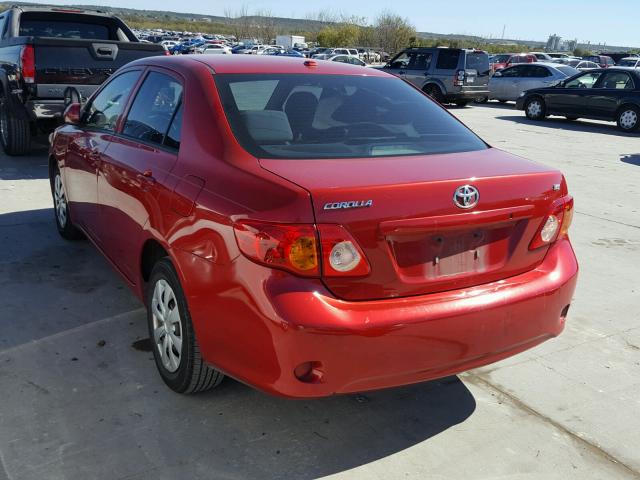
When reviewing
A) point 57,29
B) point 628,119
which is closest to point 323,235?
point 57,29

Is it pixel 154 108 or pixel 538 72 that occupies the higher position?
pixel 154 108

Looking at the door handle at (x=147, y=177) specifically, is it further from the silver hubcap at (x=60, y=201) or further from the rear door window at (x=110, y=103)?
the silver hubcap at (x=60, y=201)

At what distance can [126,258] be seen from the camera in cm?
389

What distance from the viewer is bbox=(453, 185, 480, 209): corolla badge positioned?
2.72m

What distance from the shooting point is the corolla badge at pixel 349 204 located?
2.52 metres

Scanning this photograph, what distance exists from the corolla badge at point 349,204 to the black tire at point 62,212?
3.52m

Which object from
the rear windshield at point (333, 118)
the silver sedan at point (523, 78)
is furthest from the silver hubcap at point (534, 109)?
the rear windshield at point (333, 118)

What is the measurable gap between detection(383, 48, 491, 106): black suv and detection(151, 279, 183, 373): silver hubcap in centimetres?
1840

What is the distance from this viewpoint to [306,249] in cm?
251

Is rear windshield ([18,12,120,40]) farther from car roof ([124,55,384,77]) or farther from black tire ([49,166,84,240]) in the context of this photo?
car roof ([124,55,384,77])

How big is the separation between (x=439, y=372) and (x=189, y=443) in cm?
118

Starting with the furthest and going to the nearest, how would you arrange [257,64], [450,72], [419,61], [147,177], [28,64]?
[419,61] < [450,72] < [28,64] < [257,64] < [147,177]

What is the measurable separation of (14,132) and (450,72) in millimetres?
15350

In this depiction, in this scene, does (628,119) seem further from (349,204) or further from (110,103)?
(349,204)
